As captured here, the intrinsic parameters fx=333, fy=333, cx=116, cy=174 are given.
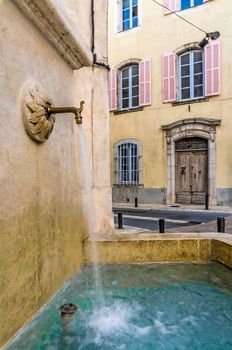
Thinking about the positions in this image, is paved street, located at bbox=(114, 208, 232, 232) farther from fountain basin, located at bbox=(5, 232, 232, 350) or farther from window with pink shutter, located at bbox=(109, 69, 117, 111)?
window with pink shutter, located at bbox=(109, 69, 117, 111)

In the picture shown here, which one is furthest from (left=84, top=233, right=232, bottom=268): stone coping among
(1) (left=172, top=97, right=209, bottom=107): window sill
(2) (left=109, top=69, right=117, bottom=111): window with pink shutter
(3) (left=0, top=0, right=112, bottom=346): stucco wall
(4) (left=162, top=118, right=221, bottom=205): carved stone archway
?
(2) (left=109, top=69, right=117, bottom=111): window with pink shutter

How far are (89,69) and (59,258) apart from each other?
2909mm

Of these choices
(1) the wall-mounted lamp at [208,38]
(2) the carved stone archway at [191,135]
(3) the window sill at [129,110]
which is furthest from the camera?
(3) the window sill at [129,110]

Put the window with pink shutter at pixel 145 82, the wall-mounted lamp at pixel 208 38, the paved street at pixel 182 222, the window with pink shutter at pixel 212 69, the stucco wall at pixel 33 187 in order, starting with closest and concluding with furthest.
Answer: the stucco wall at pixel 33 187
the paved street at pixel 182 222
the wall-mounted lamp at pixel 208 38
the window with pink shutter at pixel 212 69
the window with pink shutter at pixel 145 82

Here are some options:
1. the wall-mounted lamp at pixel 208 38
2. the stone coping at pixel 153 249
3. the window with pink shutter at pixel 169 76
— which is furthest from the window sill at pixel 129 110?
the stone coping at pixel 153 249

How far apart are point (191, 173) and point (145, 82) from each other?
4.69 m

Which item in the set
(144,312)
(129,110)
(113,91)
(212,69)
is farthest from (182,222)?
(113,91)

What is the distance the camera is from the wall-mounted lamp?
12617 millimetres

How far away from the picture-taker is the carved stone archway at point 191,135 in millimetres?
13500

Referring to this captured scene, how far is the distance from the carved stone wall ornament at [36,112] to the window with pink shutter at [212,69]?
11832mm

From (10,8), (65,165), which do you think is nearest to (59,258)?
(65,165)

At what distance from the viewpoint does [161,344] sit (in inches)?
97.7

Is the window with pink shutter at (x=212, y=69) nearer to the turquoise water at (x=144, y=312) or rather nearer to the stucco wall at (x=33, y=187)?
the stucco wall at (x=33, y=187)

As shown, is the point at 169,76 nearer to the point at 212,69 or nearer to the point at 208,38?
the point at 212,69
